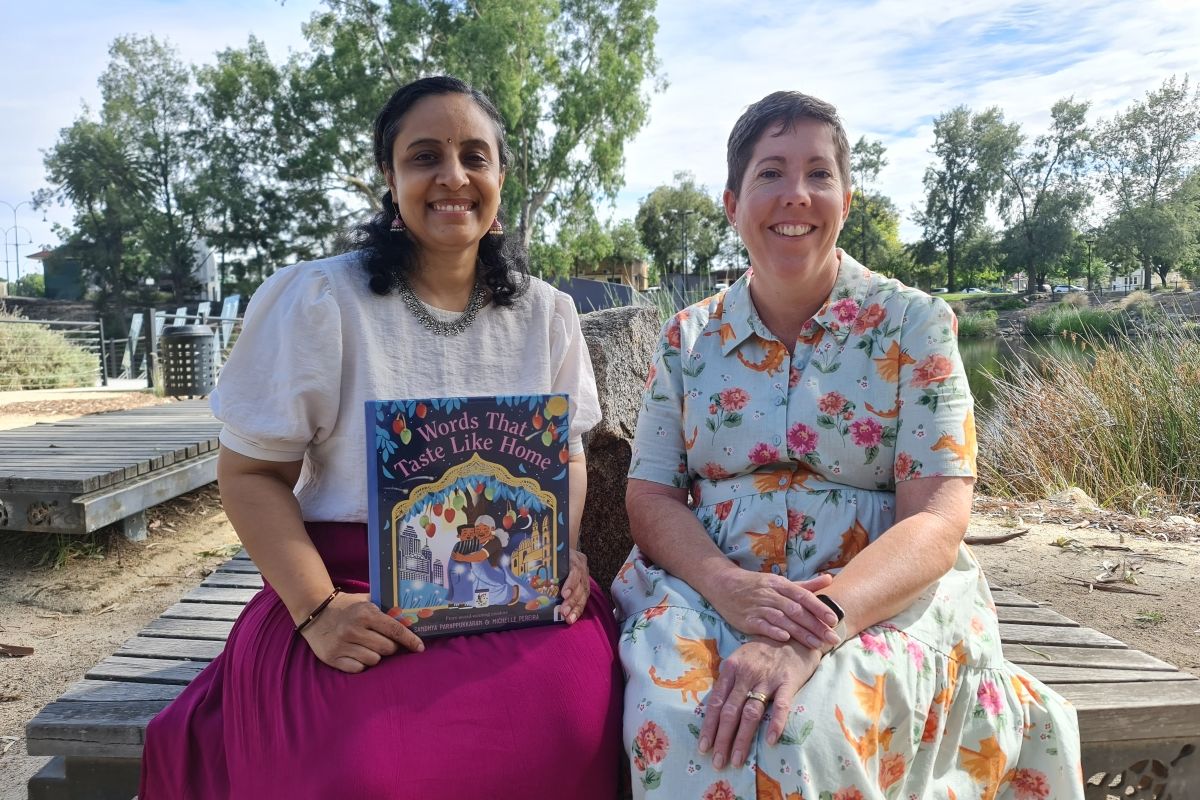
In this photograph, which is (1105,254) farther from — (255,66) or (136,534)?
(136,534)

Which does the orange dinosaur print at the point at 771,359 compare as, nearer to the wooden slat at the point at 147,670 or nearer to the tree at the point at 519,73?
the wooden slat at the point at 147,670

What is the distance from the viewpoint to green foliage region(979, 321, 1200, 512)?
596cm

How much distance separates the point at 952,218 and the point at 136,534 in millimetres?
51563

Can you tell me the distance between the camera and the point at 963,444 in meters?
1.75

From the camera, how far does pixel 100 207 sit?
3262 centimetres

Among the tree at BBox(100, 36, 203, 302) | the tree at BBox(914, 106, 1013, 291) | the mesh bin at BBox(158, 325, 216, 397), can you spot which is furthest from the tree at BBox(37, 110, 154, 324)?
the tree at BBox(914, 106, 1013, 291)

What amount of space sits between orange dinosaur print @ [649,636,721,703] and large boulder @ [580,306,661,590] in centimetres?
104

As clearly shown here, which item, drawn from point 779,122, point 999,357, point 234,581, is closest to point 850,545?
point 779,122

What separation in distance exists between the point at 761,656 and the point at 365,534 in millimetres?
845

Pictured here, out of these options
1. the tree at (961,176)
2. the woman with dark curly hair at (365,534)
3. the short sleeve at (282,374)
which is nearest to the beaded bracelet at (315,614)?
the woman with dark curly hair at (365,534)

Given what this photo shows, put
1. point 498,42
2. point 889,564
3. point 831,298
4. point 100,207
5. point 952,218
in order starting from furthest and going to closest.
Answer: point 952,218, point 100,207, point 498,42, point 831,298, point 889,564

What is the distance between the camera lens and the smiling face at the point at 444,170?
176cm

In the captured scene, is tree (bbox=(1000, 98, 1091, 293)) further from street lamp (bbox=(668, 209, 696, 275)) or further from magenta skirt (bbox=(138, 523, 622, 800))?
magenta skirt (bbox=(138, 523, 622, 800))

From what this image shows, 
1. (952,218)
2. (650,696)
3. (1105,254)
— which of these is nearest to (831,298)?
(650,696)
